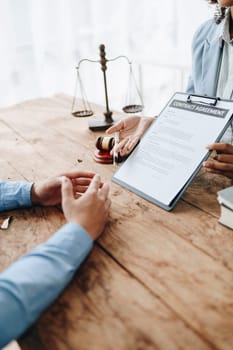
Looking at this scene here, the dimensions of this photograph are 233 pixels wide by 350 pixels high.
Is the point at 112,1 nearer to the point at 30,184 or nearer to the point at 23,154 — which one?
the point at 23,154

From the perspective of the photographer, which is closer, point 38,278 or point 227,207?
point 38,278

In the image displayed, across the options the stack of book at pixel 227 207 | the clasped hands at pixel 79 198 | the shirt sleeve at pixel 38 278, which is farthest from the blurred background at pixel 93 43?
the shirt sleeve at pixel 38 278

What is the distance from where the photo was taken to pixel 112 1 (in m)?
2.72

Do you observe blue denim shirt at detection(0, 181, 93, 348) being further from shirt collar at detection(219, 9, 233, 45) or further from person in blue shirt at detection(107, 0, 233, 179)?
shirt collar at detection(219, 9, 233, 45)

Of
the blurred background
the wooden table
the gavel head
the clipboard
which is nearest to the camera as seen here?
the wooden table

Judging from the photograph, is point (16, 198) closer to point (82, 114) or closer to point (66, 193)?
point (66, 193)

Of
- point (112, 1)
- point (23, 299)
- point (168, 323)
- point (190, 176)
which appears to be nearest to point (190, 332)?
point (168, 323)

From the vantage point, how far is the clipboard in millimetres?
869

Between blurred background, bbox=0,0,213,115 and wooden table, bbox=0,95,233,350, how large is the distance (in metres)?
1.38

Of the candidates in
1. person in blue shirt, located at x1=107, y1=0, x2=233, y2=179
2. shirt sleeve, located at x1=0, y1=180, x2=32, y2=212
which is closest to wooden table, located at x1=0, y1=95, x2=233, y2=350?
shirt sleeve, located at x1=0, y1=180, x2=32, y2=212

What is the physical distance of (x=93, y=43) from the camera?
9.16ft

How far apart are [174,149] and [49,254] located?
465 millimetres

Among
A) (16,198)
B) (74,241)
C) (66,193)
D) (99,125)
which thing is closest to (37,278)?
(74,241)

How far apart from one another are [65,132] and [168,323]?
1020 millimetres
